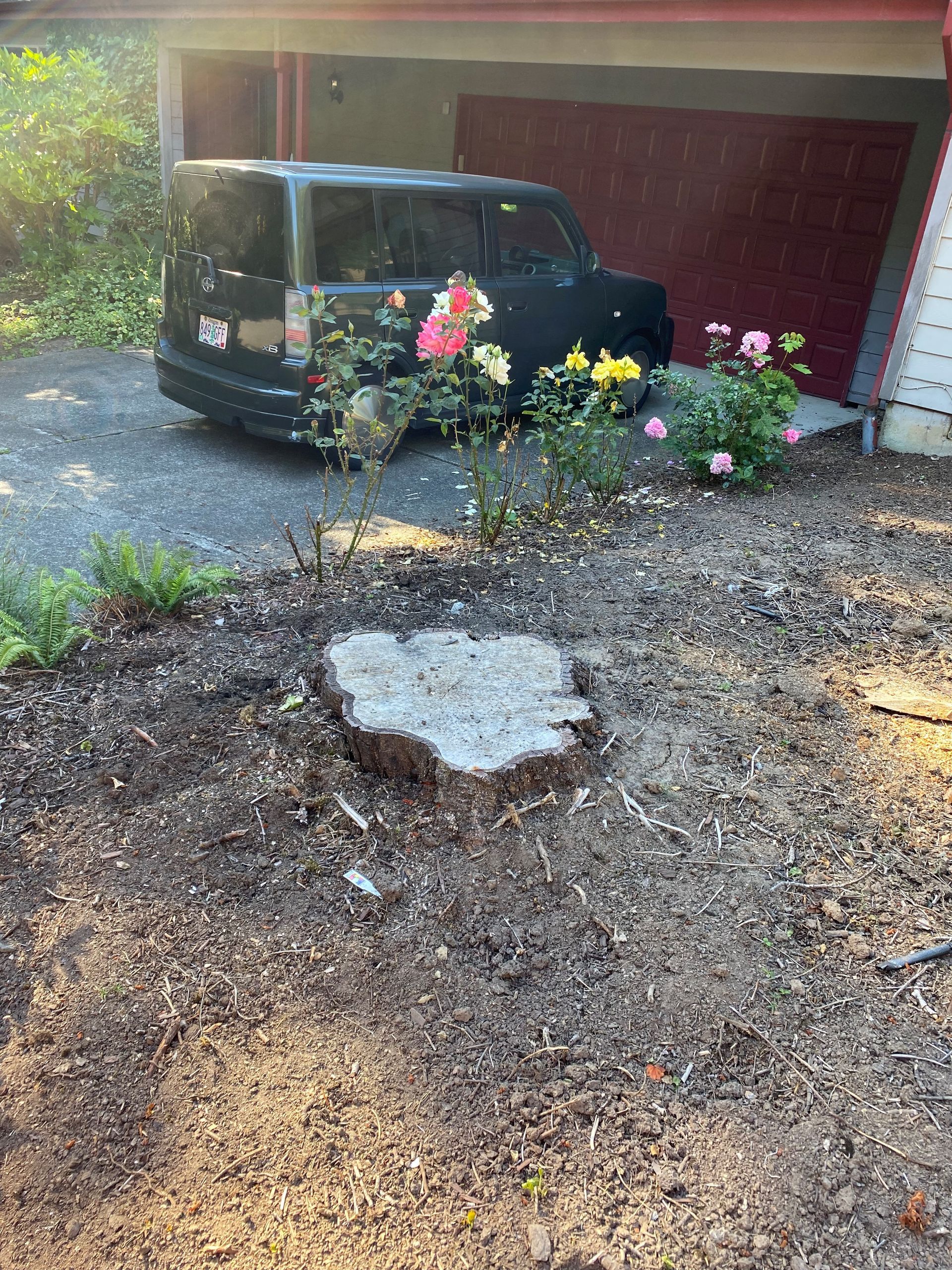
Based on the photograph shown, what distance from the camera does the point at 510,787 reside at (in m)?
2.69

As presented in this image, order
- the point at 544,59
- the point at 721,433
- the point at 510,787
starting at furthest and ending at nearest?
1. the point at 544,59
2. the point at 721,433
3. the point at 510,787

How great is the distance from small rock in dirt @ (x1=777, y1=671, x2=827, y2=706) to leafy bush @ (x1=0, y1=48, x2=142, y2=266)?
36.6 ft

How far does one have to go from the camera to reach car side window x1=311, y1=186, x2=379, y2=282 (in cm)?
599

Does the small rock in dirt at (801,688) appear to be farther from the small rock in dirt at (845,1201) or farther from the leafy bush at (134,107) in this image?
the leafy bush at (134,107)

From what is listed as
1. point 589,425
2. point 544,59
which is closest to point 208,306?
point 589,425

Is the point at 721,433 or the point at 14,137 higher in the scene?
the point at 14,137

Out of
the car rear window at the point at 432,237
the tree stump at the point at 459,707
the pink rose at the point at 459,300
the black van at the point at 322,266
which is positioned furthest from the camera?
the car rear window at the point at 432,237

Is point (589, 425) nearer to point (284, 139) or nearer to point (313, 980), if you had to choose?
point (313, 980)

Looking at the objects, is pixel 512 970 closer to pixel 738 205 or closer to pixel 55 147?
pixel 738 205

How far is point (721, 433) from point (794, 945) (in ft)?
13.4

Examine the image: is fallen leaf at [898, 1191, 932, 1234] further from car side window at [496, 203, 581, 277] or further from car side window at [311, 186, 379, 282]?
car side window at [496, 203, 581, 277]

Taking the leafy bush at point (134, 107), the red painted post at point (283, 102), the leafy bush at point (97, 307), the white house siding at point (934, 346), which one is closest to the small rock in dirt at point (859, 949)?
the white house siding at point (934, 346)

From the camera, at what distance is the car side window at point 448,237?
Result: 6.62 metres

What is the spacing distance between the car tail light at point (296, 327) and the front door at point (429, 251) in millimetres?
701
